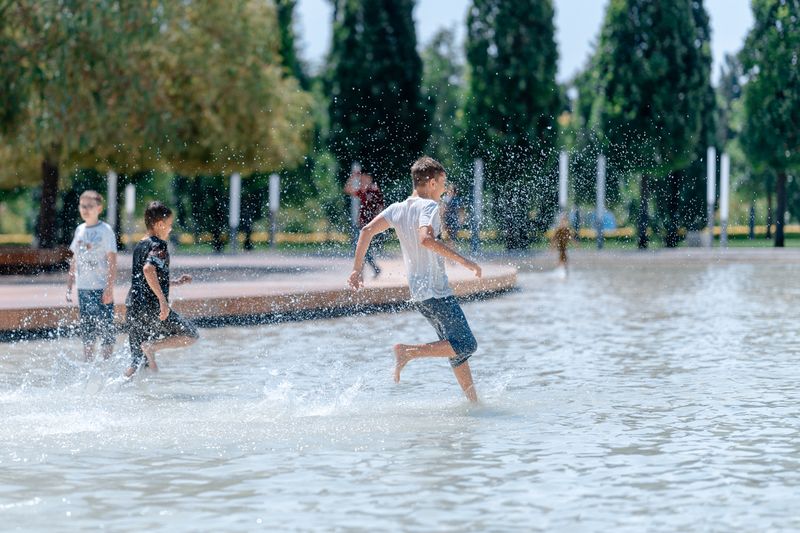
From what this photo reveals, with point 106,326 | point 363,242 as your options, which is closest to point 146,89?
point 106,326

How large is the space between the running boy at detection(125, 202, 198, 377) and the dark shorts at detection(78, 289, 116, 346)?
1.03 metres

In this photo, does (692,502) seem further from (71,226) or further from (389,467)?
(71,226)

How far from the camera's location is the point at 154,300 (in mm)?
11961

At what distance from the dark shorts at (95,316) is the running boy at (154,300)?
1034 mm

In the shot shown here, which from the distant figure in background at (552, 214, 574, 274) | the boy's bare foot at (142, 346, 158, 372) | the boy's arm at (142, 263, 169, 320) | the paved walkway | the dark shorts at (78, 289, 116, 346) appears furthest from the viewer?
the distant figure in background at (552, 214, 574, 274)

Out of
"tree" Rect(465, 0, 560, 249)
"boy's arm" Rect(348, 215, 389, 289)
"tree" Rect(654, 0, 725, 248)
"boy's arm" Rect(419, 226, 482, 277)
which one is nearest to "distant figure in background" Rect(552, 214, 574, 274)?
"boy's arm" Rect(348, 215, 389, 289)

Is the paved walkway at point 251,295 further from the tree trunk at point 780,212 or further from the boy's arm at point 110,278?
the tree trunk at point 780,212

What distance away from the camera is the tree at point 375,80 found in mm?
60000

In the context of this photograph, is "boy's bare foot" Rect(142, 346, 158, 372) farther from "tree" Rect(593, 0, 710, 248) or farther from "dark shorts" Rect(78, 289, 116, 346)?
"tree" Rect(593, 0, 710, 248)

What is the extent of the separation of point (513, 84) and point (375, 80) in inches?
242

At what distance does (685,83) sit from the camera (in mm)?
55281

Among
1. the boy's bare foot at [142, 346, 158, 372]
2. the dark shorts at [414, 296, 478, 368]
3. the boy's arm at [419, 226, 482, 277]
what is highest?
the boy's arm at [419, 226, 482, 277]

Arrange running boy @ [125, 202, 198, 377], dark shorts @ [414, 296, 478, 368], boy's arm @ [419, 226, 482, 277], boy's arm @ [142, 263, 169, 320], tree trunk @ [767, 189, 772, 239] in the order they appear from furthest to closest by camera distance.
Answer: tree trunk @ [767, 189, 772, 239]
running boy @ [125, 202, 198, 377]
boy's arm @ [142, 263, 169, 320]
dark shorts @ [414, 296, 478, 368]
boy's arm @ [419, 226, 482, 277]

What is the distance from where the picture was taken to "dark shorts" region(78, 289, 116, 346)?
1302 cm
